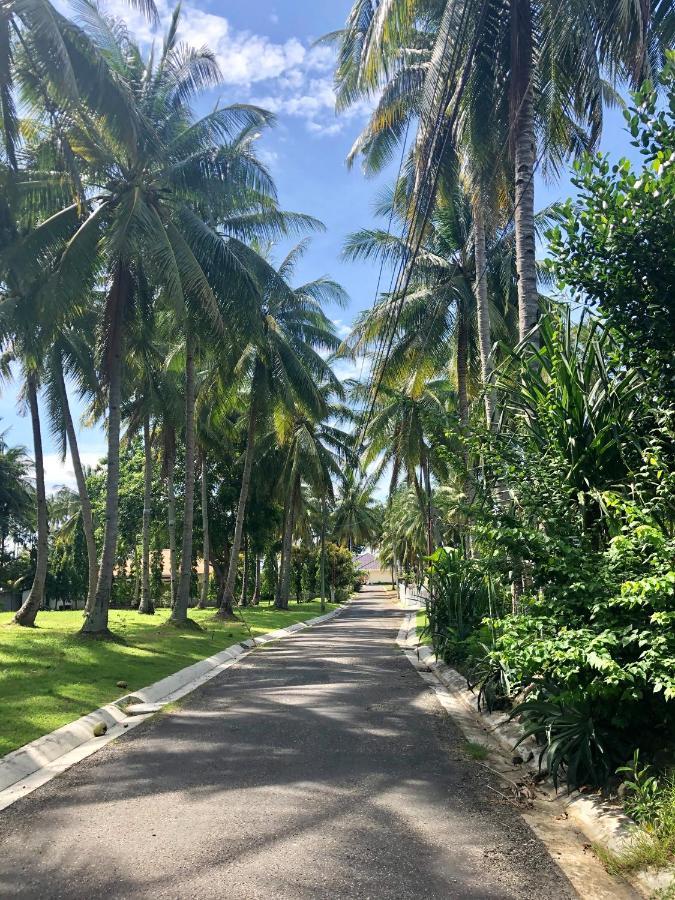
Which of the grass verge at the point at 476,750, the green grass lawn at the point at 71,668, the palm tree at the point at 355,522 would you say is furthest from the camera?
the palm tree at the point at 355,522

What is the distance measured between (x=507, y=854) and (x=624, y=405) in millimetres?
3370

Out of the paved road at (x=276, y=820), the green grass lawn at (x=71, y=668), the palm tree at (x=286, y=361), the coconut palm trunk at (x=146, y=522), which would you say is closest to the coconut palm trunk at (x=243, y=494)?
the palm tree at (x=286, y=361)

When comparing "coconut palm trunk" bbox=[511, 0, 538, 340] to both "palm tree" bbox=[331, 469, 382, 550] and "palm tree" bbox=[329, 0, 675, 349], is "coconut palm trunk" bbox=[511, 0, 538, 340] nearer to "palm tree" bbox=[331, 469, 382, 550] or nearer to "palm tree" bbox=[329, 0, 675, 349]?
"palm tree" bbox=[329, 0, 675, 349]

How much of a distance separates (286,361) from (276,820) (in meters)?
18.9

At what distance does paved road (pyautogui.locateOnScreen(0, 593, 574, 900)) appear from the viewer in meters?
3.71

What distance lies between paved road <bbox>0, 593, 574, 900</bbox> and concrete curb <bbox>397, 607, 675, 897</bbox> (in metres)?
0.39

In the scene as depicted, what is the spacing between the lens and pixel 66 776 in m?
5.78

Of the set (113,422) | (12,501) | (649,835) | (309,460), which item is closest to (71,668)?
(113,422)

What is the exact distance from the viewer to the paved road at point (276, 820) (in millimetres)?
3709

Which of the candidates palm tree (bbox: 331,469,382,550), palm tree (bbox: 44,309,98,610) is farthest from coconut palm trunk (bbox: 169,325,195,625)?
palm tree (bbox: 331,469,382,550)

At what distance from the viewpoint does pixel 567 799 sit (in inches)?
200

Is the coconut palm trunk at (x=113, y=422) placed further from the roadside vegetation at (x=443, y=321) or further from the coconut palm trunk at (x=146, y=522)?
the coconut palm trunk at (x=146, y=522)

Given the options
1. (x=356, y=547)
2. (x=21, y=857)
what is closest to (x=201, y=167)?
(x=21, y=857)

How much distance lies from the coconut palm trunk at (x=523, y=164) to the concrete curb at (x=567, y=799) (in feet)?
15.7
